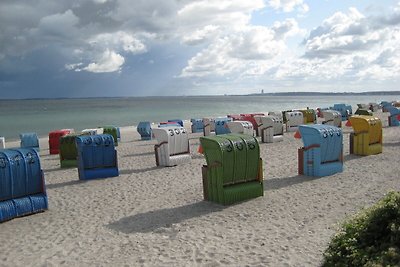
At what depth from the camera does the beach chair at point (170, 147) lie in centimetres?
1231

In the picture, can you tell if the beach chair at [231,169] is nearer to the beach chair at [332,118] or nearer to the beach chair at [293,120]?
the beach chair at [293,120]

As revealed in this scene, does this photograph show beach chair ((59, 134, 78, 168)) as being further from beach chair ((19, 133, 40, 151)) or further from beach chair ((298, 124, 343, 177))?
beach chair ((298, 124, 343, 177))

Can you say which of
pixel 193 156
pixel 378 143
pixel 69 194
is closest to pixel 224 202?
pixel 69 194

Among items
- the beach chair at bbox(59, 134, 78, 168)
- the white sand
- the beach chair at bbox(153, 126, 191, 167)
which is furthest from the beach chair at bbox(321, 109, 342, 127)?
the beach chair at bbox(59, 134, 78, 168)

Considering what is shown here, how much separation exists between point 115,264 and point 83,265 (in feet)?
1.40

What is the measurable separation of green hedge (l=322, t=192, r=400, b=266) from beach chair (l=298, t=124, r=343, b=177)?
6.11 meters

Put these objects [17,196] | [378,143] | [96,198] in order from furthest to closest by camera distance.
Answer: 1. [378,143]
2. [96,198]
3. [17,196]

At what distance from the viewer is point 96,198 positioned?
8844mm

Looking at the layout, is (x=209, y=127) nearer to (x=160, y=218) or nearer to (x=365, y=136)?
(x=365, y=136)

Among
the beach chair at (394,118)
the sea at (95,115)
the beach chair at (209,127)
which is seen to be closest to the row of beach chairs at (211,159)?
the beach chair at (209,127)

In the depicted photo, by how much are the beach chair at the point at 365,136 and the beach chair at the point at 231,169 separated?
5.91m

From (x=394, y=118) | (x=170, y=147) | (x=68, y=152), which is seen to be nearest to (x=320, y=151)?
(x=170, y=147)

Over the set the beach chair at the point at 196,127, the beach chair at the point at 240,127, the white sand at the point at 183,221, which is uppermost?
the beach chair at the point at 240,127

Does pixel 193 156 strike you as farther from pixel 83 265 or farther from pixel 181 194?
pixel 83 265
